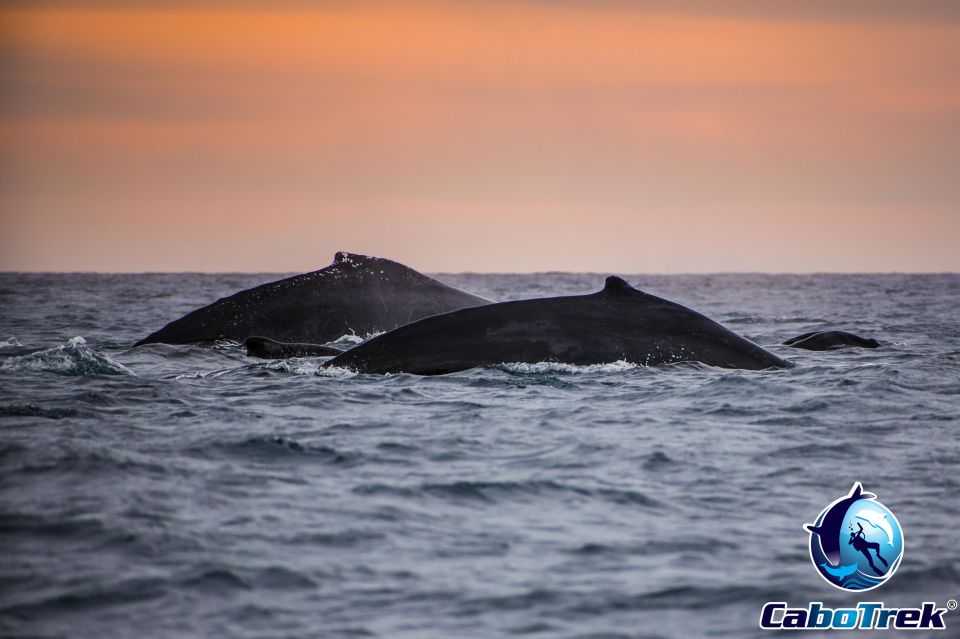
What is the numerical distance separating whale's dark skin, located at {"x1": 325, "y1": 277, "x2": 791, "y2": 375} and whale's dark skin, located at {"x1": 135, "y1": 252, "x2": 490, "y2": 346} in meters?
4.34

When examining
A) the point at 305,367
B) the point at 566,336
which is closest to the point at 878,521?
the point at 566,336

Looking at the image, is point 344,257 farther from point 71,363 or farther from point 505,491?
point 505,491

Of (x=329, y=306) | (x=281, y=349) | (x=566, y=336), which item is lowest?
(x=281, y=349)

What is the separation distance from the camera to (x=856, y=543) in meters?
7.04

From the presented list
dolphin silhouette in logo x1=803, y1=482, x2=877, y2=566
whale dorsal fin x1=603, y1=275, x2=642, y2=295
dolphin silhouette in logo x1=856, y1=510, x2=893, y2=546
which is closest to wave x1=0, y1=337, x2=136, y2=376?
whale dorsal fin x1=603, y1=275, x2=642, y2=295

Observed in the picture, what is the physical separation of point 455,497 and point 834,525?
2473mm

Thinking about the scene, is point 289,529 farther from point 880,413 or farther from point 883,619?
point 880,413

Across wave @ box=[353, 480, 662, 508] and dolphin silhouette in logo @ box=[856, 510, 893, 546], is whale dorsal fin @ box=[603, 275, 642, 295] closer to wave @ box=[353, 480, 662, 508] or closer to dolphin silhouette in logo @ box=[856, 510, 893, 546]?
wave @ box=[353, 480, 662, 508]

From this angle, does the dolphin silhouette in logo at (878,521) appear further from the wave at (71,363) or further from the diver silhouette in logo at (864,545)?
the wave at (71,363)

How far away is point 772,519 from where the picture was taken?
25.6 feet

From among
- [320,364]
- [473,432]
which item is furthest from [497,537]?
[320,364]

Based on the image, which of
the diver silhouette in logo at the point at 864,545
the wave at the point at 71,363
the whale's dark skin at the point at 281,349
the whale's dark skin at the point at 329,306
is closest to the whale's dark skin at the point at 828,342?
the whale's dark skin at the point at 329,306

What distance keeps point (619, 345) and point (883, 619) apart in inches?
275

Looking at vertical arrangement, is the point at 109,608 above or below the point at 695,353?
below
